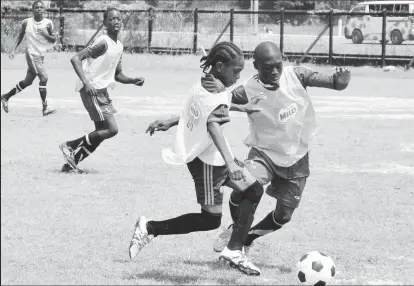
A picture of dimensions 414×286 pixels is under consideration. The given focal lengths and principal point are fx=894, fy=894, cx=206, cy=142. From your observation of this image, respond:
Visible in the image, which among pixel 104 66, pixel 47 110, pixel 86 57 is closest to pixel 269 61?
pixel 86 57

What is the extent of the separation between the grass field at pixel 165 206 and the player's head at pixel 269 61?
1.33 meters

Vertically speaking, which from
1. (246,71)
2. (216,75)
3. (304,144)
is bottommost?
(246,71)

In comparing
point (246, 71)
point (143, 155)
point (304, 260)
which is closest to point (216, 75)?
point (304, 260)

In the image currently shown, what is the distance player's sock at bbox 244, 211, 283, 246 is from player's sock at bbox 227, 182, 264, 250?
44 cm

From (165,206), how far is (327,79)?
274 centimetres

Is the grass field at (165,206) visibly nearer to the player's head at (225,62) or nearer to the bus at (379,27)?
the player's head at (225,62)

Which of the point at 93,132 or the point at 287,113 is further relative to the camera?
the point at 93,132

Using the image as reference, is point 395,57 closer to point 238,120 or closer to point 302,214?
point 238,120

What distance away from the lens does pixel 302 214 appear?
805 cm

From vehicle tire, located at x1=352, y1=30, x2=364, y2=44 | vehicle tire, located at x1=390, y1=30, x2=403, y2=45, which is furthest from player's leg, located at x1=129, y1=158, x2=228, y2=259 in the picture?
vehicle tire, located at x1=352, y1=30, x2=364, y2=44

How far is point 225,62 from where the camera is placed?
5.80 meters

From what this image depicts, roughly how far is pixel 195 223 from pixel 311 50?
22.4 metres

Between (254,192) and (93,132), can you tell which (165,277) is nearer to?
(254,192)

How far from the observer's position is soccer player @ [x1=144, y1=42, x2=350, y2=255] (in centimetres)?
614
